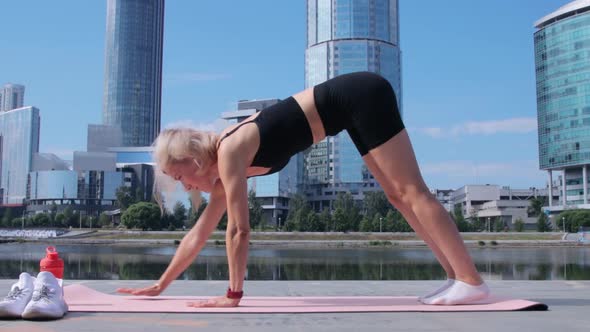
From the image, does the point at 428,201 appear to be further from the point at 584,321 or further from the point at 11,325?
the point at 11,325

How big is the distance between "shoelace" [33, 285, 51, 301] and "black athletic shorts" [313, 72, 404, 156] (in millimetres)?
2571

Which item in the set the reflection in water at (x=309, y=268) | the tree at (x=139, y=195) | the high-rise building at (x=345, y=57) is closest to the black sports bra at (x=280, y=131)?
the reflection in water at (x=309, y=268)

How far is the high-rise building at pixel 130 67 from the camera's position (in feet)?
540

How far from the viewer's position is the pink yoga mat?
14.4 ft

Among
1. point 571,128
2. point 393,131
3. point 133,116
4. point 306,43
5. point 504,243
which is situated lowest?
point 504,243

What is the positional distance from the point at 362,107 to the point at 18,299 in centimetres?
307

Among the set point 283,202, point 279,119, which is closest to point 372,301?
point 279,119

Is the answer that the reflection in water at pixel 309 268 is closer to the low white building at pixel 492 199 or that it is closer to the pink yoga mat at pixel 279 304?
the pink yoga mat at pixel 279 304

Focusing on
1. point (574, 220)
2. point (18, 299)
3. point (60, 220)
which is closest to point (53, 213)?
point (60, 220)

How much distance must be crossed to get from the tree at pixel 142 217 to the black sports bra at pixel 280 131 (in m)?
79.7

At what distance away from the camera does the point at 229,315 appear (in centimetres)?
418

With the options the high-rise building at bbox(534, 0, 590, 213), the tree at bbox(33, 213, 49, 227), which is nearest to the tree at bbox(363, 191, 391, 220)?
the high-rise building at bbox(534, 0, 590, 213)

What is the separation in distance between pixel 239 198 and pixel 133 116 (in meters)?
168

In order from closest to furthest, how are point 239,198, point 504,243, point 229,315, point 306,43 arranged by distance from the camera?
point 229,315, point 239,198, point 504,243, point 306,43
